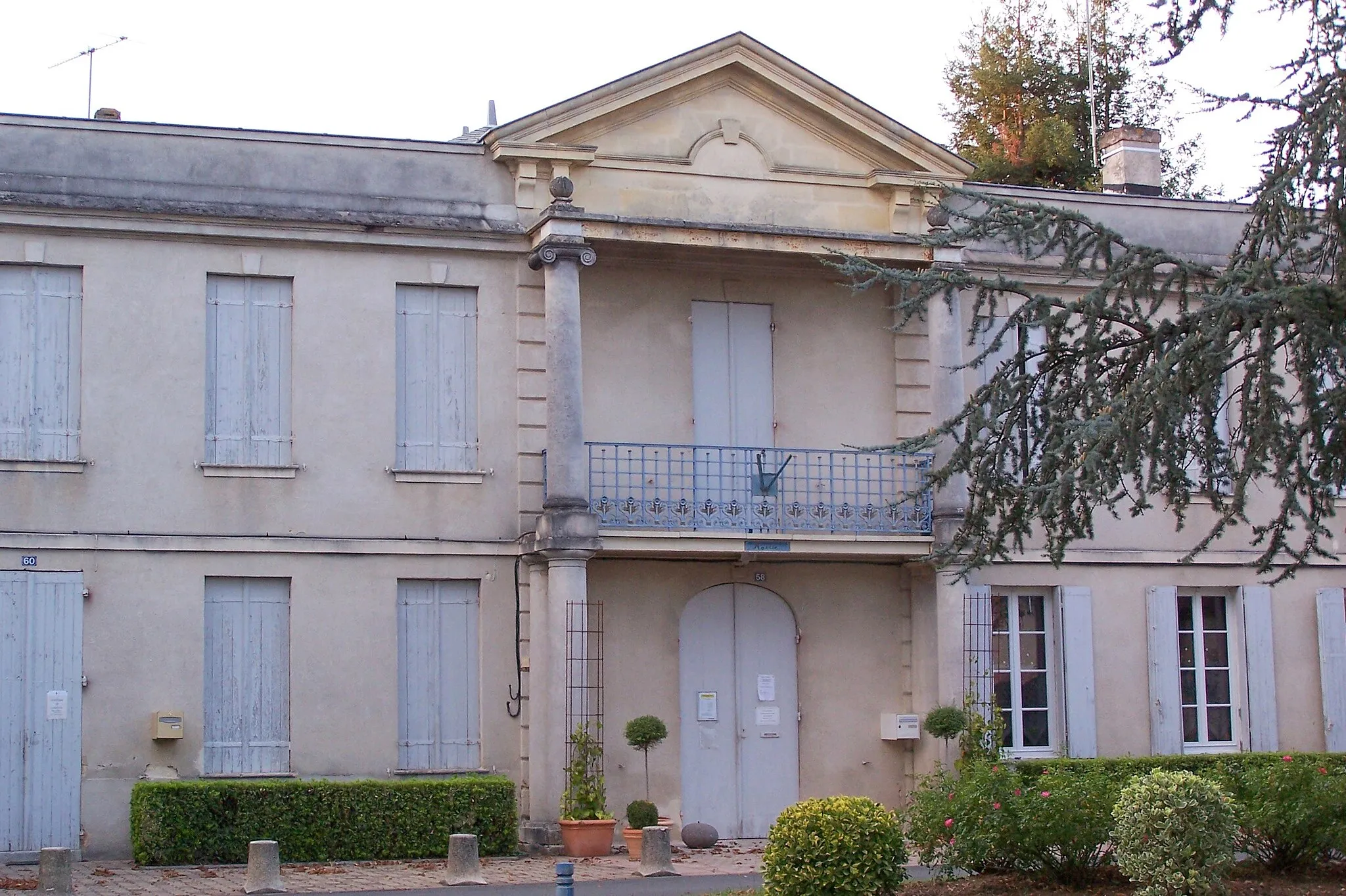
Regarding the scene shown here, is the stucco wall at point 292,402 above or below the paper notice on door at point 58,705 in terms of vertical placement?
above

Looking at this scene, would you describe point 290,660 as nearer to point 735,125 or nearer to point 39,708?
point 39,708

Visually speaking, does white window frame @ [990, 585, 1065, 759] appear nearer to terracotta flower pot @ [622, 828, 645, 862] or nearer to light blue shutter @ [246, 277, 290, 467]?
terracotta flower pot @ [622, 828, 645, 862]

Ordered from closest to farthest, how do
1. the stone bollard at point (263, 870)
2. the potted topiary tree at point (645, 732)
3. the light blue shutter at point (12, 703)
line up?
the stone bollard at point (263, 870) < the light blue shutter at point (12, 703) < the potted topiary tree at point (645, 732)

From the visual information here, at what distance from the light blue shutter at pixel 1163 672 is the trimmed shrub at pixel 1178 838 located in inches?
332

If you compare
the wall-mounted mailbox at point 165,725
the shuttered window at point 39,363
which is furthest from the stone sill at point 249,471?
the wall-mounted mailbox at point 165,725

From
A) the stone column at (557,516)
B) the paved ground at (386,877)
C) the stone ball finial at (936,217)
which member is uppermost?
the stone ball finial at (936,217)

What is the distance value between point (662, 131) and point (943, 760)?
6.99 meters

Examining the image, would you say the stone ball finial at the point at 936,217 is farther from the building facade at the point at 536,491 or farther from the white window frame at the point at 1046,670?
the white window frame at the point at 1046,670

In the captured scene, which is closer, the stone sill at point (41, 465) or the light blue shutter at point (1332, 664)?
the stone sill at point (41, 465)

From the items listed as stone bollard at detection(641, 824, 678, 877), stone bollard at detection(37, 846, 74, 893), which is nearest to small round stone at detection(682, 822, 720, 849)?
stone bollard at detection(641, 824, 678, 877)

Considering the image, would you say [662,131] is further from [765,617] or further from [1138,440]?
[1138,440]

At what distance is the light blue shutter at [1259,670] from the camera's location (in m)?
19.6

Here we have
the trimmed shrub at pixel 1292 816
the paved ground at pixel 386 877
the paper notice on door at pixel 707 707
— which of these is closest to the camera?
the trimmed shrub at pixel 1292 816

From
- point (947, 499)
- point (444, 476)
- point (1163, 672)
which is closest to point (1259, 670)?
point (1163, 672)
